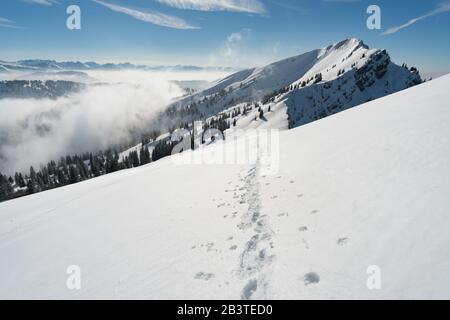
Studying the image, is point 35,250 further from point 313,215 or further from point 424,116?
point 424,116

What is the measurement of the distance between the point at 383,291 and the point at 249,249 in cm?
396

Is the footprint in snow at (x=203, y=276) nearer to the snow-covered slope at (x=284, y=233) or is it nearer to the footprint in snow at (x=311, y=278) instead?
the snow-covered slope at (x=284, y=233)

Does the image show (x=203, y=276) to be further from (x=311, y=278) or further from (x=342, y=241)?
(x=342, y=241)

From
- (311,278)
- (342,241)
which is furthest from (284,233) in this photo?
(311,278)

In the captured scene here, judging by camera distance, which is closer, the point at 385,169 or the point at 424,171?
the point at 424,171

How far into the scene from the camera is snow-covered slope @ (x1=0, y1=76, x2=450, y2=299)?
21.7 feet

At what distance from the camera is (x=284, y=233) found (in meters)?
8.98

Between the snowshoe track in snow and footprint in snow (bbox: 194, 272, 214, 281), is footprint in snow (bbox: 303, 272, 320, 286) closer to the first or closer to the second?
the snowshoe track in snow

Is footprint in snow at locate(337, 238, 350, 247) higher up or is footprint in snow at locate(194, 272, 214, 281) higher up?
footprint in snow at locate(337, 238, 350, 247)

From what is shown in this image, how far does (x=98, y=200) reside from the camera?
1995cm

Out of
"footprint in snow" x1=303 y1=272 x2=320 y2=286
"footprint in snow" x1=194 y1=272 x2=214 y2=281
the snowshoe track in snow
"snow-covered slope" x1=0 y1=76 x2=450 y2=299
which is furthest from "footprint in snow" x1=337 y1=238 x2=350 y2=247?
"footprint in snow" x1=194 y1=272 x2=214 y2=281

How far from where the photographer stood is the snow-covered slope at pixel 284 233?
661 cm

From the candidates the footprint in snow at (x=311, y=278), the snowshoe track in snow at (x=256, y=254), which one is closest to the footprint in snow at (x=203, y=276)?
the snowshoe track in snow at (x=256, y=254)
